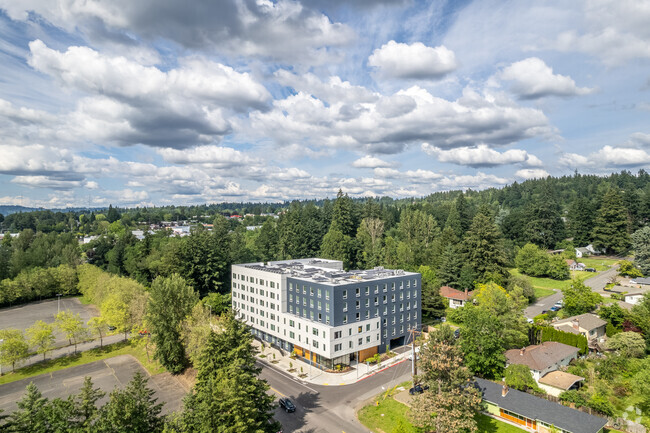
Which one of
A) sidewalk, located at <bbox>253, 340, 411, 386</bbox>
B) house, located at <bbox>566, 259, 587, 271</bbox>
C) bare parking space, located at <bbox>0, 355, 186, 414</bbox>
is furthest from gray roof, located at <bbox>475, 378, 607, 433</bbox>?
house, located at <bbox>566, 259, 587, 271</bbox>

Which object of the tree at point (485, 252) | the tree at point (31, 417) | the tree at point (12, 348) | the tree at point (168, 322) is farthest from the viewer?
the tree at point (485, 252)

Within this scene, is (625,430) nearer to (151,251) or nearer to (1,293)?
(151,251)

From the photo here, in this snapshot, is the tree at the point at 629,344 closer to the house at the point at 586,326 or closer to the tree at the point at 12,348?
the house at the point at 586,326

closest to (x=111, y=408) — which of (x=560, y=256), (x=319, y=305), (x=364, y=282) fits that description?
(x=319, y=305)

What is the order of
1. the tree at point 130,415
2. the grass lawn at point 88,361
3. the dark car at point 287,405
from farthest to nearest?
the grass lawn at point 88,361
the dark car at point 287,405
the tree at point 130,415

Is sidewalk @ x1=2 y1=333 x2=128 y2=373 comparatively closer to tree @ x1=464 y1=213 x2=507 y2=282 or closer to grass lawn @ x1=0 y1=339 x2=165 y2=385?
grass lawn @ x1=0 y1=339 x2=165 y2=385

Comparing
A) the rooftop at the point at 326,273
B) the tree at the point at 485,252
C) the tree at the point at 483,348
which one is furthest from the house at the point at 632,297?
the rooftop at the point at 326,273
